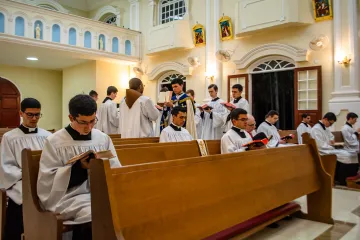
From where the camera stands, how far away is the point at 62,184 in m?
2.38

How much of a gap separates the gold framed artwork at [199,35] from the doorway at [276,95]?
7.32 ft

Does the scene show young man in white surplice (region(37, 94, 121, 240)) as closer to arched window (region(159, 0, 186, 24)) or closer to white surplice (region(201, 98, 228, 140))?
white surplice (region(201, 98, 228, 140))

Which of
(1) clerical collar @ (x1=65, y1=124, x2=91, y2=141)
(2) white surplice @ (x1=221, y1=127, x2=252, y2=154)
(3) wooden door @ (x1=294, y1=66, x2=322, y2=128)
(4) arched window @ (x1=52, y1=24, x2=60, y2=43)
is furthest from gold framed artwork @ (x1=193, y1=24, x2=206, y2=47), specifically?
(1) clerical collar @ (x1=65, y1=124, x2=91, y2=141)

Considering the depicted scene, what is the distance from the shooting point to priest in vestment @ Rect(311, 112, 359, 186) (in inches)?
264

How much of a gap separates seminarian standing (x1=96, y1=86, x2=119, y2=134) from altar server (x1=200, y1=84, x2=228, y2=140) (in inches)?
78.2

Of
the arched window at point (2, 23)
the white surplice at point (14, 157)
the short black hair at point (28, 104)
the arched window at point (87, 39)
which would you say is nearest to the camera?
the white surplice at point (14, 157)

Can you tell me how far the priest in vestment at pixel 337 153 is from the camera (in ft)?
22.0

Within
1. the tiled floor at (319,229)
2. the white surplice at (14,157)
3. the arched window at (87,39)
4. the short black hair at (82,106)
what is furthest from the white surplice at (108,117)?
the short black hair at (82,106)

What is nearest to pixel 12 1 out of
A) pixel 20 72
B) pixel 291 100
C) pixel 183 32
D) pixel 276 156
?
pixel 20 72

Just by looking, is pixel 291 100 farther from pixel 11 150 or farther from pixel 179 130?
pixel 11 150

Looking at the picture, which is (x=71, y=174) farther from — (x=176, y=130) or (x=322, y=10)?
(x=322, y=10)

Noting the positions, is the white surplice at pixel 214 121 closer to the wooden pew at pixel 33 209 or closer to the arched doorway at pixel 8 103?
the wooden pew at pixel 33 209

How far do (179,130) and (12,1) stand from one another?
770 centimetres

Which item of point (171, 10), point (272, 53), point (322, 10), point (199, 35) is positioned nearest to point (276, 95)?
point (272, 53)
